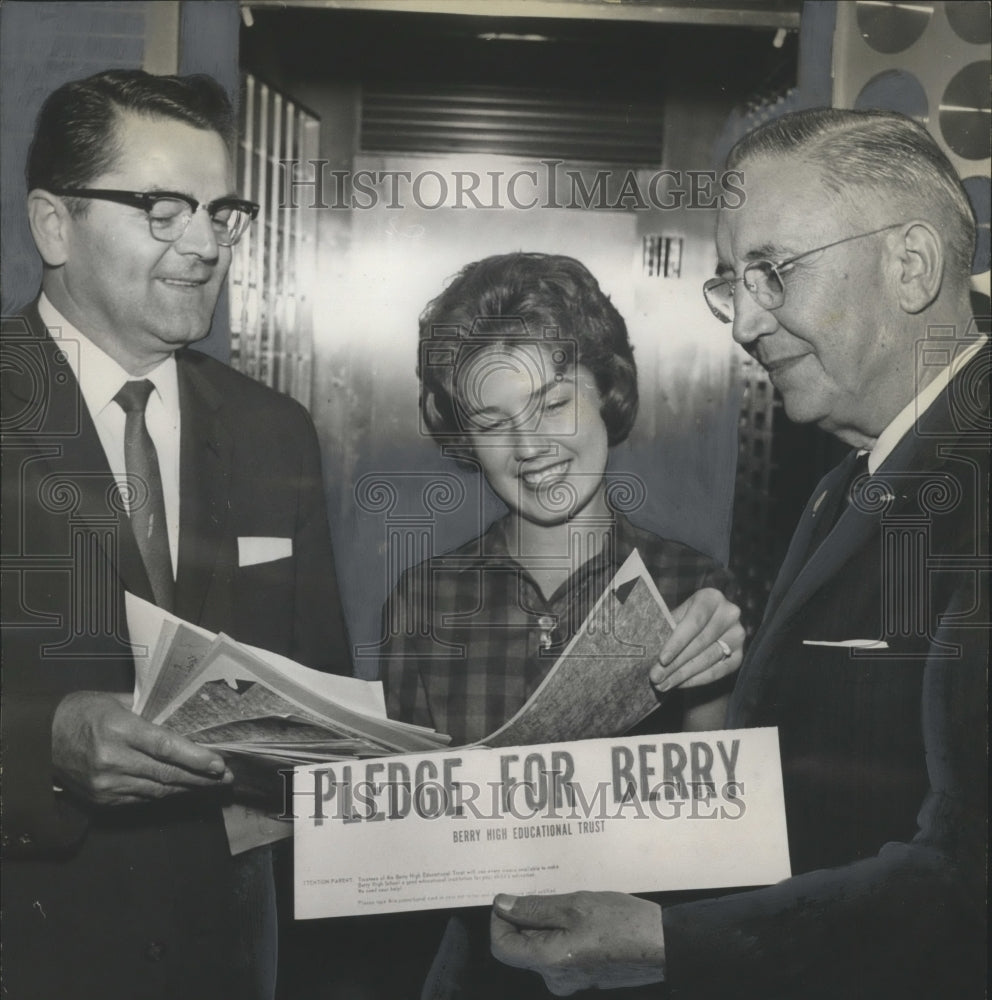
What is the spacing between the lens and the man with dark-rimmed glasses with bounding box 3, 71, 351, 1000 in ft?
6.55

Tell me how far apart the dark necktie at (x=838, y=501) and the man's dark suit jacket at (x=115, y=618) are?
87 cm

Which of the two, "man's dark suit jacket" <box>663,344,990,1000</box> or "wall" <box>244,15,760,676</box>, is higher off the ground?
"wall" <box>244,15,760,676</box>

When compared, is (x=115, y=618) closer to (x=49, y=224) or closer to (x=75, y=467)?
(x=75, y=467)

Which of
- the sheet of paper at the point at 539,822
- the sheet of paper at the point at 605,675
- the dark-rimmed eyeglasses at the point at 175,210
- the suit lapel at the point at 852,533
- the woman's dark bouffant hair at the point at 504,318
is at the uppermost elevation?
the dark-rimmed eyeglasses at the point at 175,210

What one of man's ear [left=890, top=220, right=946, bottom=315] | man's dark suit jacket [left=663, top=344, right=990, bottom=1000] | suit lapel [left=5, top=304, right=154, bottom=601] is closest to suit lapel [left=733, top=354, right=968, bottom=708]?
man's dark suit jacket [left=663, top=344, right=990, bottom=1000]

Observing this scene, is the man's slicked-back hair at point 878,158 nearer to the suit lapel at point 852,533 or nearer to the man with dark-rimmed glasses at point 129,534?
the suit lapel at point 852,533

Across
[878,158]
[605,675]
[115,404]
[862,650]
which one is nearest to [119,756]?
[115,404]

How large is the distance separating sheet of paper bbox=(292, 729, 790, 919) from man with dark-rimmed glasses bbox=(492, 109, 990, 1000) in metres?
0.05

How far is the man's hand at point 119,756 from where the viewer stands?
199 centimetres

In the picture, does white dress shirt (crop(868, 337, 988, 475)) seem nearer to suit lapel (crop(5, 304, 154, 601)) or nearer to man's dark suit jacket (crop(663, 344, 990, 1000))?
man's dark suit jacket (crop(663, 344, 990, 1000))

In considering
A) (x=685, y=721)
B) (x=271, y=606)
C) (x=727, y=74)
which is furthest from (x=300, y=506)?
(x=727, y=74)

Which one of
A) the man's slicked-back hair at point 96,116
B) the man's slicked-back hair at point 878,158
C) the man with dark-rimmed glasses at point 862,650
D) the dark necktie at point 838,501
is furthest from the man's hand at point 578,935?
the man's slicked-back hair at point 96,116

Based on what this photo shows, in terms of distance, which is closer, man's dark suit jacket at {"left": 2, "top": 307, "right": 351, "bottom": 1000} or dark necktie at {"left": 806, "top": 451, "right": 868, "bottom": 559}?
man's dark suit jacket at {"left": 2, "top": 307, "right": 351, "bottom": 1000}

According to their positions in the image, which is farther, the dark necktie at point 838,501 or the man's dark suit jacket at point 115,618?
the dark necktie at point 838,501
